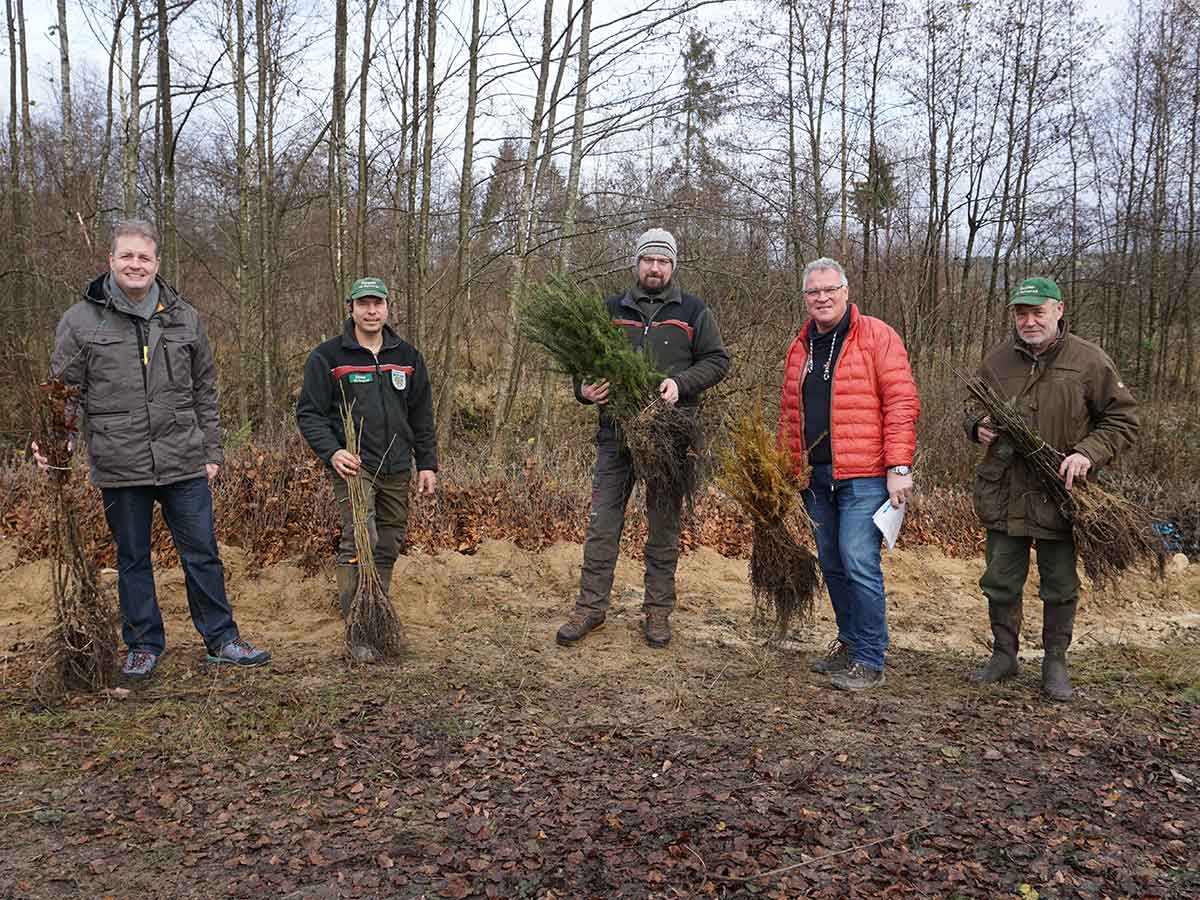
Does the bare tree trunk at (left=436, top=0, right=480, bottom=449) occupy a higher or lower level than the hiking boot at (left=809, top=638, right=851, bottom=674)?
higher

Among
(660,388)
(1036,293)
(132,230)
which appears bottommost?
(660,388)

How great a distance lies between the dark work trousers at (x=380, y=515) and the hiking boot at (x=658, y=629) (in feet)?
4.78

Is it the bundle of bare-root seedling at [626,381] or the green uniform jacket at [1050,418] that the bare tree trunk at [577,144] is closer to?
the bundle of bare-root seedling at [626,381]

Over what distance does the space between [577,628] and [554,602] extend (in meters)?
1.01

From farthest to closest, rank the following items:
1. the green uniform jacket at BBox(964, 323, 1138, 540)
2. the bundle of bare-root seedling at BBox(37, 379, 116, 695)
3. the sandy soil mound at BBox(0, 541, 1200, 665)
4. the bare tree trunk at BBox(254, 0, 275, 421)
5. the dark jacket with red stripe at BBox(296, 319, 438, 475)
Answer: the bare tree trunk at BBox(254, 0, 275, 421) → the sandy soil mound at BBox(0, 541, 1200, 665) → the dark jacket with red stripe at BBox(296, 319, 438, 475) → the green uniform jacket at BBox(964, 323, 1138, 540) → the bundle of bare-root seedling at BBox(37, 379, 116, 695)

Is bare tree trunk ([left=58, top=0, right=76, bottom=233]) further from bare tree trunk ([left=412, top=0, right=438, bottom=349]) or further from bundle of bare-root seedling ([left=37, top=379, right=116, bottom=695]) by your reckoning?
bundle of bare-root seedling ([left=37, top=379, right=116, bottom=695])

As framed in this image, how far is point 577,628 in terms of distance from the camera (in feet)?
15.4

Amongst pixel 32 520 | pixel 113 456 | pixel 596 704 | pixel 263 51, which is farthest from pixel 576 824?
pixel 263 51

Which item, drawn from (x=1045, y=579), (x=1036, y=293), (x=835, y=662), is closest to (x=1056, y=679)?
(x=1045, y=579)

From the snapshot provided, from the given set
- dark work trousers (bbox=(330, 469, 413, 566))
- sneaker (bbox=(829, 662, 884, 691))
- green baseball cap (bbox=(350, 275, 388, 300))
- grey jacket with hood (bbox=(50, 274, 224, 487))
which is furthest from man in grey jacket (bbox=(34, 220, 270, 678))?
sneaker (bbox=(829, 662, 884, 691))

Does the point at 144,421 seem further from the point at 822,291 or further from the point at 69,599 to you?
the point at 822,291

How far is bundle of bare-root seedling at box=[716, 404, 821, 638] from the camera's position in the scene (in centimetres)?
409

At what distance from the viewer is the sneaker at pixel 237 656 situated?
13.8 ft

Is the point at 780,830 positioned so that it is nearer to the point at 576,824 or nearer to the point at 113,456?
the point at 576,824
